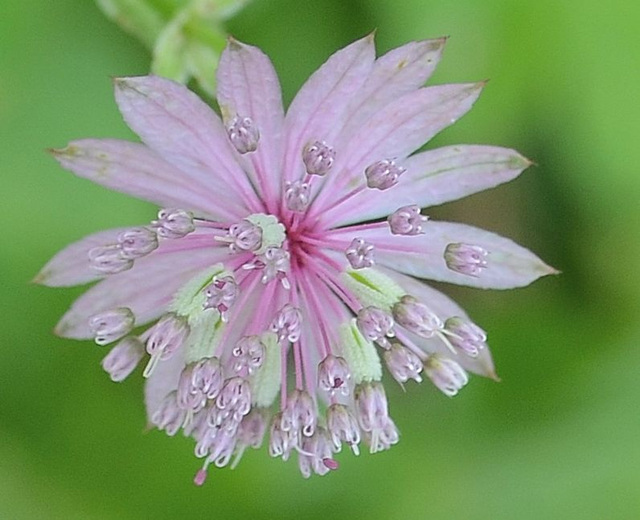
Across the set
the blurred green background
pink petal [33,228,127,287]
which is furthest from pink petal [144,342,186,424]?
the blurred green background

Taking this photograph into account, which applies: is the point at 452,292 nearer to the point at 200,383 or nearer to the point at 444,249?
the point at 444,249

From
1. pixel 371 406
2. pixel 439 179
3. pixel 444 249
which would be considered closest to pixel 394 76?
pixel 439 179

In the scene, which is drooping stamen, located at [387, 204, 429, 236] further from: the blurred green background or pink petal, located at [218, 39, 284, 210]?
the blurred green background

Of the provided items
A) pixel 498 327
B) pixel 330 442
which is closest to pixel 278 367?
pixel 330 442

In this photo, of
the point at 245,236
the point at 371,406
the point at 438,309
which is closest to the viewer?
the point at 245,236

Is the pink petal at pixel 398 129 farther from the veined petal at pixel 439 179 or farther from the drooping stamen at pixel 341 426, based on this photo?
the drooping stamen at pixel 341 426

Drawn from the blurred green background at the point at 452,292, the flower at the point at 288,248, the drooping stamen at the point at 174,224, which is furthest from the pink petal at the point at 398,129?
the blurred green background at the point at 452,292
